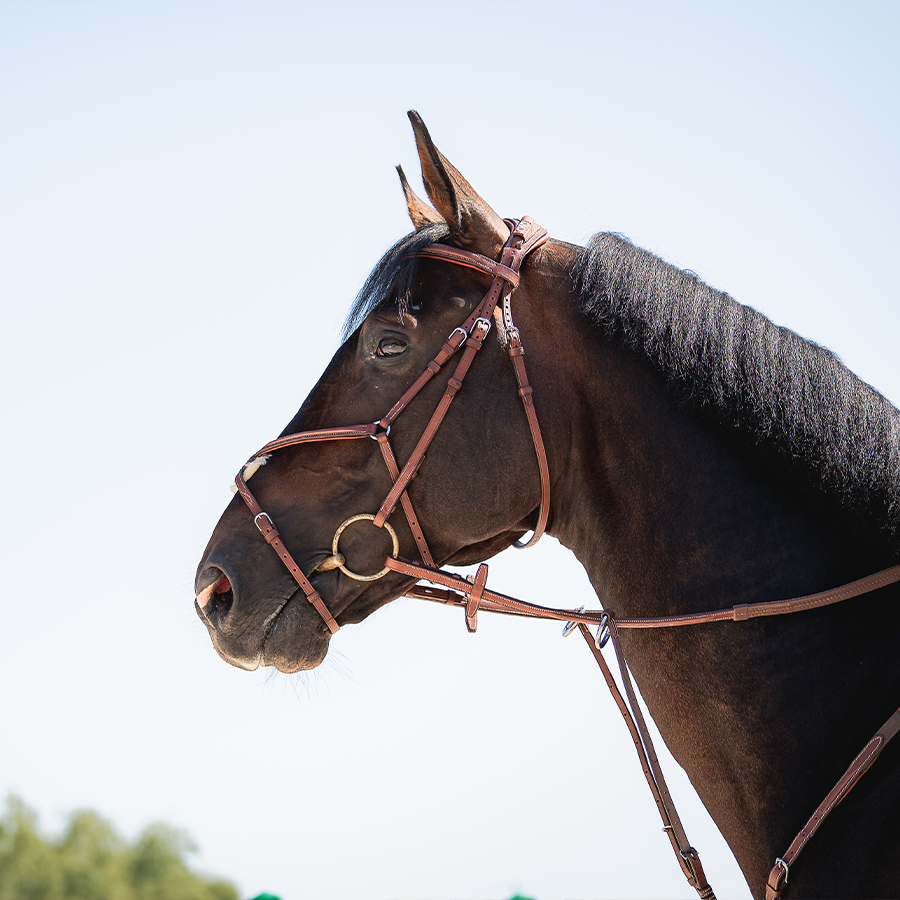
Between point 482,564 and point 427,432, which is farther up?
point 427,432

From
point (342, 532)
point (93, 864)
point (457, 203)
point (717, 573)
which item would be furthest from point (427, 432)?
point (93, 864)

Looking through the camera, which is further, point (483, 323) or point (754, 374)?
point (483, 323)

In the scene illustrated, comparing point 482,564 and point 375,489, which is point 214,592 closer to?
point 375,489

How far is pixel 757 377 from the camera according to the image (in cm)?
279

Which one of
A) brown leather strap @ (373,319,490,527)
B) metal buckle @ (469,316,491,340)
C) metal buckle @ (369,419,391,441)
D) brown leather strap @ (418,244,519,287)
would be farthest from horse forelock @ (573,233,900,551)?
metal buckle @ (369,419,391,441)

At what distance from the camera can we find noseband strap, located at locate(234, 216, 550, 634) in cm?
301

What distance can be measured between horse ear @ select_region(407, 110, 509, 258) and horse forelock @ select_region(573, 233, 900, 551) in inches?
16.3

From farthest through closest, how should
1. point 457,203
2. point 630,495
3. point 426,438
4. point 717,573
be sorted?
point 457,203, point 426,438, point 630,495, point 717,573

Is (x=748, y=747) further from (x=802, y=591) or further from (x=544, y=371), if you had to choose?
(x=544, y=371)

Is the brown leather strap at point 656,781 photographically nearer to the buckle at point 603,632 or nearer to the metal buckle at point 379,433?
the buckle at point 603,632

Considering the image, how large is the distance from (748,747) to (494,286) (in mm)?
1948

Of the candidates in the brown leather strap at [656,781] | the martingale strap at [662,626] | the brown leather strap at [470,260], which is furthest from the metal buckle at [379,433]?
the brown leather strap at [656,781]

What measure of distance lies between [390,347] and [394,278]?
352mm

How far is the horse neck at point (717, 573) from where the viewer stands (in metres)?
2.54
